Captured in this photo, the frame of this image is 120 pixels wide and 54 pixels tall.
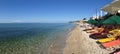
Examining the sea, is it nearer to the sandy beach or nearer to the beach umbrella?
the sandy beach

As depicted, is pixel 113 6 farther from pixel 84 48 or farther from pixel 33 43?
pixel 33 43

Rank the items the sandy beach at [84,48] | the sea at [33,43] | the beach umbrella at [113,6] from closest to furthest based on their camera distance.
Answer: the sandy beach at [84,48]
the beach umbrella at [113,6]
the sea at [33,43]

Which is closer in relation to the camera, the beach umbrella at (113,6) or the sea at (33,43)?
the beach umbrella at (113,6)

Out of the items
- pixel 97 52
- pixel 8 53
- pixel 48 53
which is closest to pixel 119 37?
pixel 97 52

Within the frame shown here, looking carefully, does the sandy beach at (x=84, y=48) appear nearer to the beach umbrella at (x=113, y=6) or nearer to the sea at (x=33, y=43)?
the sea at (x=33, y=43)

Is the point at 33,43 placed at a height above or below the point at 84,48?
below

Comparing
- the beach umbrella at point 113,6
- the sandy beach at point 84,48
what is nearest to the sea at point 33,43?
the sandy beach at point 84,48

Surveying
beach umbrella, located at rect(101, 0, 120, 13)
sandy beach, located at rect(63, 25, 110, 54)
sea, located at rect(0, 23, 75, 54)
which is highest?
beach umbrella, located at rect(101, 0, 120, 13)

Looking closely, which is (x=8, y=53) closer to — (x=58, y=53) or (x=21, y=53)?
(x=21, y=53)

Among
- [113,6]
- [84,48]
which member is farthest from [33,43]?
[113,6]

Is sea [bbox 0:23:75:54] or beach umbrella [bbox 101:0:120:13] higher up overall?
beach umbrella [bbox 101:0:120:13]

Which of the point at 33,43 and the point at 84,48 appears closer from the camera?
the point at 84,48

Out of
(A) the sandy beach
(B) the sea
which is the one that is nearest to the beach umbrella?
(A) the sandy beach

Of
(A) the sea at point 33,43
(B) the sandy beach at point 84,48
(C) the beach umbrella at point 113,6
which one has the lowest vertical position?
(A) the sea at point 33,43
